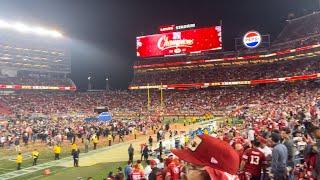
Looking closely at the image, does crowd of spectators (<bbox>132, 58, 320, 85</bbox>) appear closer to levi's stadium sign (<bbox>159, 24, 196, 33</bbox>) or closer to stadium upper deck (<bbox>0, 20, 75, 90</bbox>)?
levi's stadium sign (<bbox>159, 24, 196, 33</bbox>)

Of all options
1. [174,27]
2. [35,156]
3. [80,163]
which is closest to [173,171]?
[80,163]

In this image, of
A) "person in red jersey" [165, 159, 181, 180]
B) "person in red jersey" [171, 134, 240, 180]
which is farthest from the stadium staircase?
"person in red jersey" [171, 134, 240, 180]

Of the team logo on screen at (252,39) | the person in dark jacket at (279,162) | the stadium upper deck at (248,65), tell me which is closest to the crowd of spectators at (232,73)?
the stadium upper deck at (248,65)

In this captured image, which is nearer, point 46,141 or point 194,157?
point 194,157

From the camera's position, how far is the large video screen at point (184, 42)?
72.9 meters

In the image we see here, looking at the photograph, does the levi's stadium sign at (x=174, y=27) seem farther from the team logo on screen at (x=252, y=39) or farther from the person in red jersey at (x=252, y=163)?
the person in red jersey at (x=252, y=163)

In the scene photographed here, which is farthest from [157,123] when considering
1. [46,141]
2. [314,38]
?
[314,38]

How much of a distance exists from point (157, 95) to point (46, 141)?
152 feet

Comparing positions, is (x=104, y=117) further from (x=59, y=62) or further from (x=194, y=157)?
(x=59, y=62)

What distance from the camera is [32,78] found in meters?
Result: 90.3

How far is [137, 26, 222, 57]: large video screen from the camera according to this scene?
2869 inches

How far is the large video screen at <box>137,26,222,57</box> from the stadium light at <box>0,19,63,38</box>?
28.2 metres

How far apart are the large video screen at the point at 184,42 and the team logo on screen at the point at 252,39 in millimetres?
5354

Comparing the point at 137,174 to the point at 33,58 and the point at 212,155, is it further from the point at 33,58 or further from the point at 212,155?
the point at 33,58
